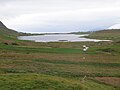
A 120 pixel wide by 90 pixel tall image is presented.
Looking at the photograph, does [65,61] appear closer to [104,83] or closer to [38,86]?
[104,83]

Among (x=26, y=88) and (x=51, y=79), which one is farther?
(x=51, y=79)

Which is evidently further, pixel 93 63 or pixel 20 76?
pixel 93 63

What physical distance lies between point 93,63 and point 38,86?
26514 millimetres

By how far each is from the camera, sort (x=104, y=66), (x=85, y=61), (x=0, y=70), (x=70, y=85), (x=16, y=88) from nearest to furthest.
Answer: (x=16, y=88), (x=70, y=85), (x=0, y=70), (x=104, y=66), (x=85, y=61)

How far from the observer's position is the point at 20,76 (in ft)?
116

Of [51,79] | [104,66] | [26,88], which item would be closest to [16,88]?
[26,88]

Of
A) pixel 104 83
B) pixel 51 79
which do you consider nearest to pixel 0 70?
pixel 51 79

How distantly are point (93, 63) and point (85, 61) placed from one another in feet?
7.36

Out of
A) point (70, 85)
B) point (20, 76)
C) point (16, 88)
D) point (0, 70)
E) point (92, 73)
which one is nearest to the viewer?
point (16, 88)

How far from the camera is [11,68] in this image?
44594 mm

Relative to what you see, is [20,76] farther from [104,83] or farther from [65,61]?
[65,61]

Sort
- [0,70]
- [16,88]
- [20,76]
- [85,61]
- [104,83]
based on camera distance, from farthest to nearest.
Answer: [85,61], [0,70], [104,83], [20,76], [16,88]

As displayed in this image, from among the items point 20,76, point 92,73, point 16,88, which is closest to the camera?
point 16,88

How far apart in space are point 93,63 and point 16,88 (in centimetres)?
2824
